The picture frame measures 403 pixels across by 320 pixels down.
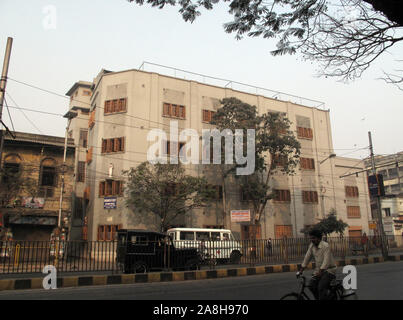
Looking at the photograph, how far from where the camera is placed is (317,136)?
117 ft

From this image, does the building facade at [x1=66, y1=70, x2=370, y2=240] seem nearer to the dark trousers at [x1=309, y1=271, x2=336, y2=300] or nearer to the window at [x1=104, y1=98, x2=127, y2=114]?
the window at [x1=104, y1=98, x2=127, y2=114]

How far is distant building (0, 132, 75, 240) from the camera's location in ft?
73.6

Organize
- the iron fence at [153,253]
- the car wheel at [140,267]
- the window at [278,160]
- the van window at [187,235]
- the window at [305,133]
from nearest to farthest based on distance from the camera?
the iron fence at [153,253]
the car wheel at [140,267]
the van window at [187,235]
the window at [278,160]
the window at [305,133]

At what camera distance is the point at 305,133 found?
35.0 meters

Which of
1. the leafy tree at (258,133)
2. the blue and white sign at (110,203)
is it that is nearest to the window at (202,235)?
the blue and white sign at (110,203)

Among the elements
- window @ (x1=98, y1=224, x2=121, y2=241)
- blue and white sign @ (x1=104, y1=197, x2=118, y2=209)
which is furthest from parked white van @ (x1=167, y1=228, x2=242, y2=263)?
window @ (x1=98, y1=224, x2=121, y2=241)

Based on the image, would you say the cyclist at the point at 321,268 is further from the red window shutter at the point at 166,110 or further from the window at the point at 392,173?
the window at the point at 392,173

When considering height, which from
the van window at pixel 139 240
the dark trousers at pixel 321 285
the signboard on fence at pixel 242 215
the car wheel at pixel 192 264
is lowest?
the car wheel at pixel 192 264

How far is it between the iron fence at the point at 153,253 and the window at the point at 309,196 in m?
15.0

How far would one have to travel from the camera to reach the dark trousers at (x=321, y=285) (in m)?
5.47

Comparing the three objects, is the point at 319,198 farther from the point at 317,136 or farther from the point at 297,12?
the point at 297,12

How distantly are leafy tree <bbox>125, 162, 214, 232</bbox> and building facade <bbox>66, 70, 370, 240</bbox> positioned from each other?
171cm
